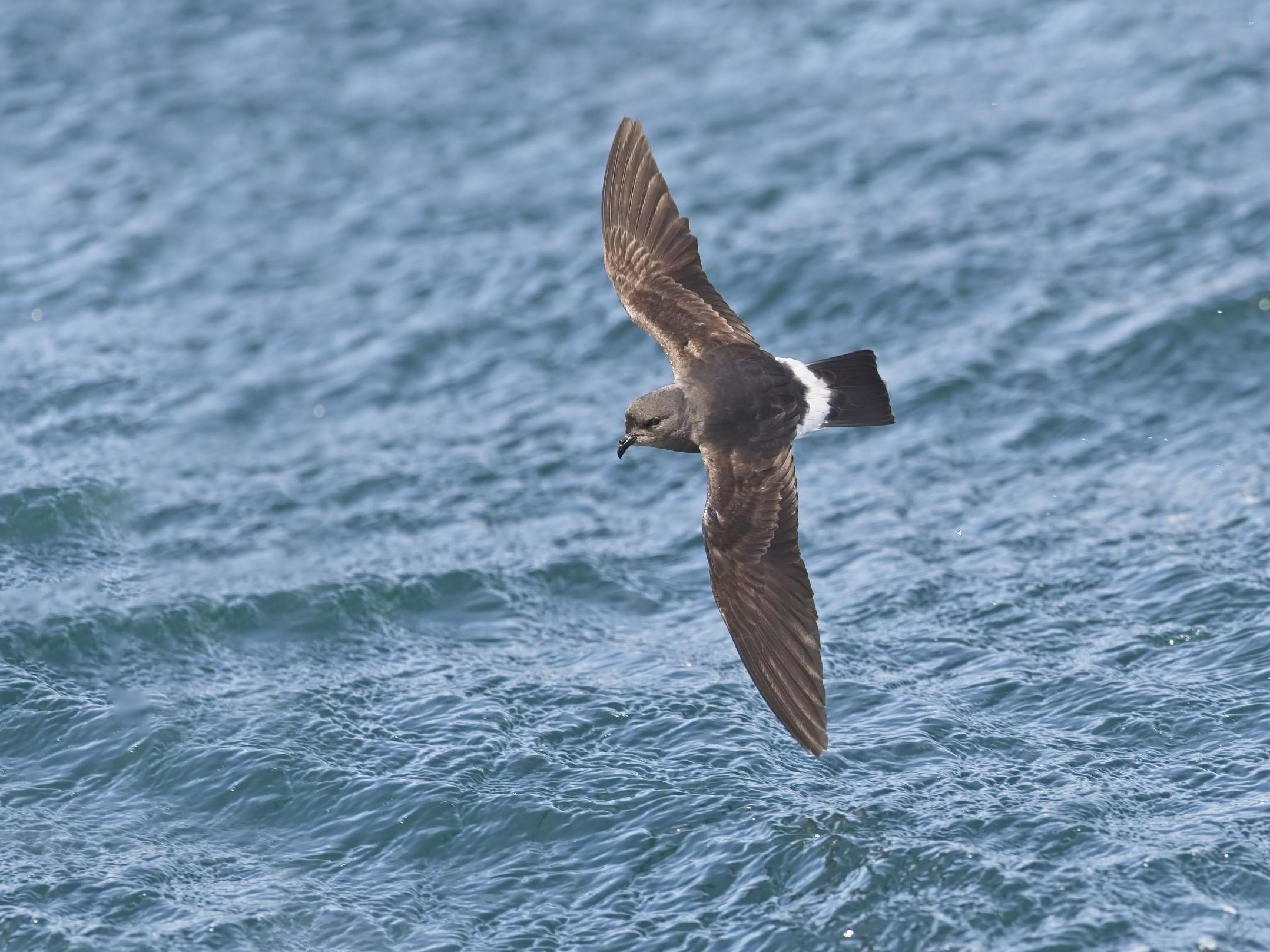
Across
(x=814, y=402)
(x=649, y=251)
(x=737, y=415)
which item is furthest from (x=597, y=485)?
(x=814, y=402)

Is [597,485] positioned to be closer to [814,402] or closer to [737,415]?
[737,415]

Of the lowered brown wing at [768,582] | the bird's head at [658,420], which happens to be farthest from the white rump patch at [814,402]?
the bird's head at [658,420]

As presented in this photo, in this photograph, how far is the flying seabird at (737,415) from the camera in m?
7.04

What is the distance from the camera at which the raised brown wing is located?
8.23 meters

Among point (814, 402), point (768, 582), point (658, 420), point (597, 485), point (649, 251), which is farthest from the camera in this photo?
point (597, 485)

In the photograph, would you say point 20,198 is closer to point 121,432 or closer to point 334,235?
point 334,235

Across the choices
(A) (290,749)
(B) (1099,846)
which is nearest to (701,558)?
(A) (290,749)

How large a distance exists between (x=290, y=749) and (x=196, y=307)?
5111 millimetres

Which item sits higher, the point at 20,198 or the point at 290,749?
the point at 20,198

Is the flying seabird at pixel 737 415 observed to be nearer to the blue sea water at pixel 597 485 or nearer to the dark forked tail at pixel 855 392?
the dark forked tail at pixel 855 392

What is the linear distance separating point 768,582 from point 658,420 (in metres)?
0.85

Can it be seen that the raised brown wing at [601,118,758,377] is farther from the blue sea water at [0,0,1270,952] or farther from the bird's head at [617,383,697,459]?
Answer: the blue sea water at [0,0,1270,952]

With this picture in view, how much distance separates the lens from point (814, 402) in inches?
300

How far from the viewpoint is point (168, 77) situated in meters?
14.6
